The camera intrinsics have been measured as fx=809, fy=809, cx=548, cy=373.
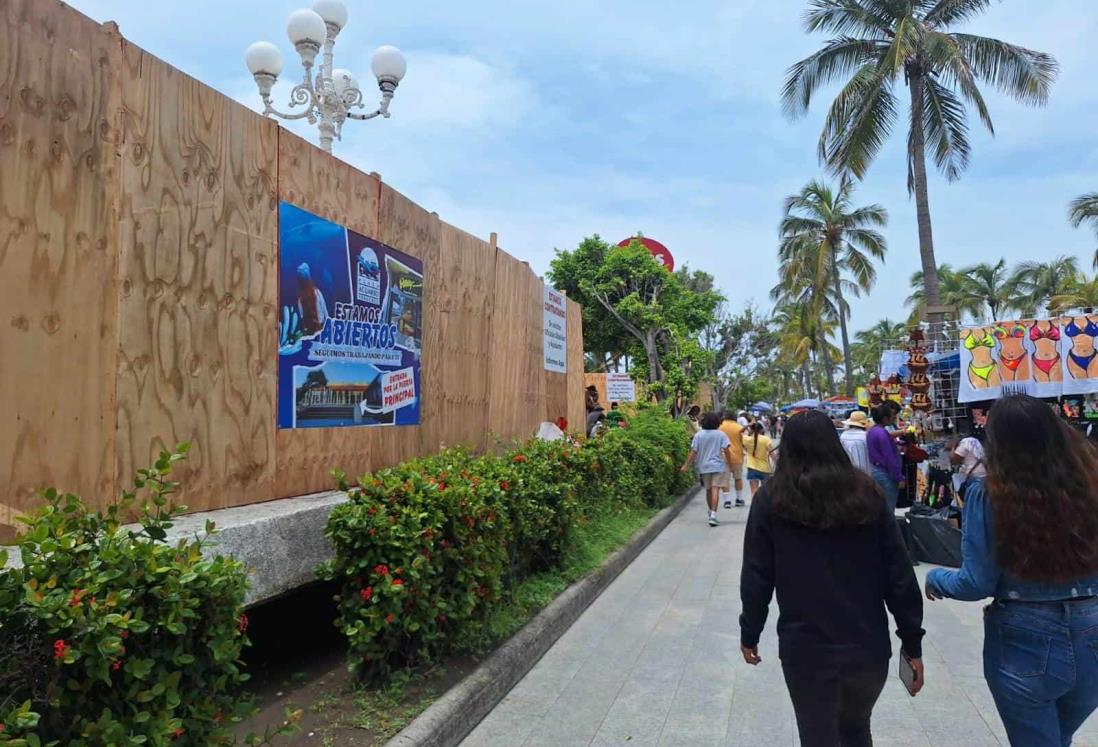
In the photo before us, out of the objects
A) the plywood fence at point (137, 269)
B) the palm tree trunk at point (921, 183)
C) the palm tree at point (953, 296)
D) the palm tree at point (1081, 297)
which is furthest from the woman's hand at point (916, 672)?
the palm tree at point (953, 296)

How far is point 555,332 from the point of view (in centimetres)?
1031

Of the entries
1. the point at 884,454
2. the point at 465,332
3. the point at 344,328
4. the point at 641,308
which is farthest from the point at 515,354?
the point at 641,308

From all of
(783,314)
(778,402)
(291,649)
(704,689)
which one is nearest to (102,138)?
(291,649)

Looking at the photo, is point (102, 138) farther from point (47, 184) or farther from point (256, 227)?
point (256, 227)

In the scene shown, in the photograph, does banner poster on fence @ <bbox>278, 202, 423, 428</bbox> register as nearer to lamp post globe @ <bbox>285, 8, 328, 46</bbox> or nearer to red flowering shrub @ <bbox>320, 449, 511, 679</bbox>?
red flowering shrub @ <bbox>320, 449, 511, 679</bbox>

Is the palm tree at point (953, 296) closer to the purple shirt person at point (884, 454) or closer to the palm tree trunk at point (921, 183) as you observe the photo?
the palm tree trunk at point (921, 183)

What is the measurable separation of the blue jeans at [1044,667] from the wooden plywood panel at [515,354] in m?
5.39

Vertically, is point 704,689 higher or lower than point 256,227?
lower

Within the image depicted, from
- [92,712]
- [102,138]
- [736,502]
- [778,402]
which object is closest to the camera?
[92,712]

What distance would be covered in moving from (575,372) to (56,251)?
28.0ft

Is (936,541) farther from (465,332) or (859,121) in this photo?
(859,121)

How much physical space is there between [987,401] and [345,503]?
9697mm

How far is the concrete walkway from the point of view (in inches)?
161

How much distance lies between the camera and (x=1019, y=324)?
10.4m
